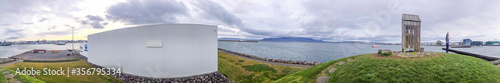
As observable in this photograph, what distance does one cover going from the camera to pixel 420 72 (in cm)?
441

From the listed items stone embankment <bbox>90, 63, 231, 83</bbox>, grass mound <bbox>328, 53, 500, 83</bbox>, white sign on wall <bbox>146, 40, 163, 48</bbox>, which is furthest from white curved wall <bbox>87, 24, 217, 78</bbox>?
grass mound <bbox>328, 53, 500, 83</bbox>

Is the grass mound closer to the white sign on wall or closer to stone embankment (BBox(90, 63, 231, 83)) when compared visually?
stone embankment (BBox(90, 63, 231, 83))

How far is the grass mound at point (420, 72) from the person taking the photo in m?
4.02

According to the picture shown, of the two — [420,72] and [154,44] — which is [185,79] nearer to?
[154,44]

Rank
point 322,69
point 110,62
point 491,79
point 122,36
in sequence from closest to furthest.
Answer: point 491,79 < point 322,69 < point 122,36 < point 110,62

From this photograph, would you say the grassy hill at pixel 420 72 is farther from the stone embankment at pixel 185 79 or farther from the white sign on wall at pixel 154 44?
the white sign on wall at pixel 154 44

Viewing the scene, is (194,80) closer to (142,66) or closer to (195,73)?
(195,73)

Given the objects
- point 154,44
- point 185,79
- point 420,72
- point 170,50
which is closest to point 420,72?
point 420,72

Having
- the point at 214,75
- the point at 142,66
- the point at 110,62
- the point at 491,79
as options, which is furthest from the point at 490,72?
the point at 110,62

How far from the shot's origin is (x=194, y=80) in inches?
354

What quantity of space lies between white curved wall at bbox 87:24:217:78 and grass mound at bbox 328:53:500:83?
6610 mm

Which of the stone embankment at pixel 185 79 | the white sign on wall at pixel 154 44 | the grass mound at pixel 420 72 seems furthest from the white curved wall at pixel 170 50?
the grass mound at pixel 420 72

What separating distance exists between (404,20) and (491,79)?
3963 millimetres

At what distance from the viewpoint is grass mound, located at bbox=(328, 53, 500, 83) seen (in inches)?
158
